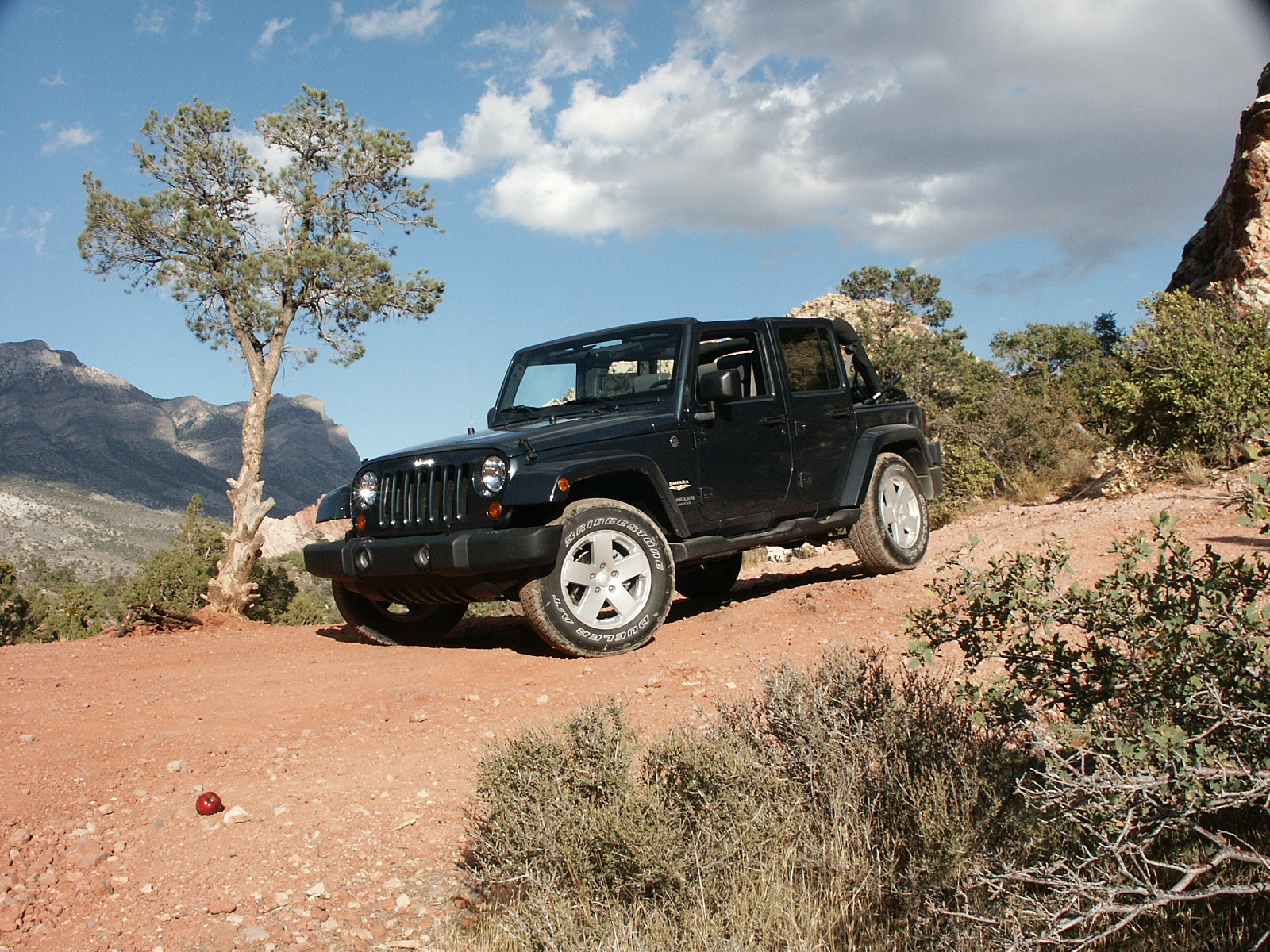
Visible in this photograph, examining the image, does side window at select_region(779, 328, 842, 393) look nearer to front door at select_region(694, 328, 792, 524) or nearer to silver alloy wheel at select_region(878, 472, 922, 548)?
front door at select_region(694, 328, 792, 524)

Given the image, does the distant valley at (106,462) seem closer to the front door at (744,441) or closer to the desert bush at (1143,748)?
the front door at (744,441)

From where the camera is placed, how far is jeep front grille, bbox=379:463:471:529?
5938 millimetres

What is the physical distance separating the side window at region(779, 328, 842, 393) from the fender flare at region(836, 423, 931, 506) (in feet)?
1.71

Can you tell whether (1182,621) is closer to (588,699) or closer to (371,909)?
(371,909)

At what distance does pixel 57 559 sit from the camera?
184ft

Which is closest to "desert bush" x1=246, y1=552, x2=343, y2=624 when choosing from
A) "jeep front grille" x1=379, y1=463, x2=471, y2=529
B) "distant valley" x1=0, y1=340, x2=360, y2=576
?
"jeep front grille" x1=379, y1=463, x2=471, y2=529

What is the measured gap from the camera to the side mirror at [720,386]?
6.34 m

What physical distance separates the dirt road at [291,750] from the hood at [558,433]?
4.30ft

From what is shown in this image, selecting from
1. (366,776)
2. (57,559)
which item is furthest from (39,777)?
(57,559)

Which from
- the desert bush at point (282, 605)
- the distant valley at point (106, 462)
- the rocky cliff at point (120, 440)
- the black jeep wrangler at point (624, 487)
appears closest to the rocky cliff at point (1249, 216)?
the black jeep wrangler at point (624, 487)

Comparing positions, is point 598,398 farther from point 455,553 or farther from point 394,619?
point 394,619

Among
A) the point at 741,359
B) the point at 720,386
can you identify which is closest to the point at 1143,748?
the point at 720,386

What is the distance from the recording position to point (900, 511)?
8422mm

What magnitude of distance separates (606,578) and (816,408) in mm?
2562
